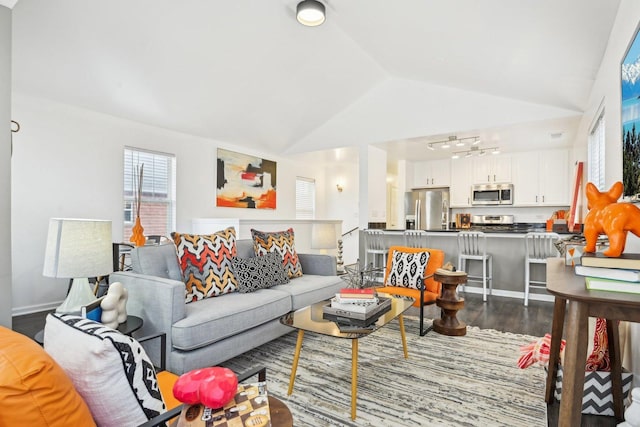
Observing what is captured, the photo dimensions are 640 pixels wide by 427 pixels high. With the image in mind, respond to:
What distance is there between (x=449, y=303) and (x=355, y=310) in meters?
1.32

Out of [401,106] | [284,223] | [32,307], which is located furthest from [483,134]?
[32,307]

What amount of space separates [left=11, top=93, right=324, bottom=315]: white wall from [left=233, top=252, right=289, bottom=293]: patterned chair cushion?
258 centimetres

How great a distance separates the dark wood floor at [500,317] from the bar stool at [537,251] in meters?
0.24

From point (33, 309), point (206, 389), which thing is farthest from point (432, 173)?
point (206, 389)

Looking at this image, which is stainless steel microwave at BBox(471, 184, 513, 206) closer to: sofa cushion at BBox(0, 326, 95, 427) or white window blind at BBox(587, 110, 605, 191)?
white window blind at BBox(587, 110, 605, 191)

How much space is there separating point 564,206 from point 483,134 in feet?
8.38

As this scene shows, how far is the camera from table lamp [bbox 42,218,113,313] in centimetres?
190

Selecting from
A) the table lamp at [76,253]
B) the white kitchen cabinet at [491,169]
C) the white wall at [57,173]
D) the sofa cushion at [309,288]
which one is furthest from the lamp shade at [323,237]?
the white kitchen cabinet at [491,169]

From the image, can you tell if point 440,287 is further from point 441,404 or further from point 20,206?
point 20,206

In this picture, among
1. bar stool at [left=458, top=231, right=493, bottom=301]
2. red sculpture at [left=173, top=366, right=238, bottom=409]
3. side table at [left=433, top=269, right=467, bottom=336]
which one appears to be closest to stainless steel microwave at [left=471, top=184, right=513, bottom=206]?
bar stool at [left=458, top=231, right=493, bottom=301]

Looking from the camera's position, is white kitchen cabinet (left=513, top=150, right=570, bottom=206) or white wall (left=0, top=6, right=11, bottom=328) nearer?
white wall (left=0, top=6, right=11, bottom=328)

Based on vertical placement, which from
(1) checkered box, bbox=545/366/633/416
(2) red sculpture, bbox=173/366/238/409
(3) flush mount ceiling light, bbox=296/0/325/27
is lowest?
(1) checkered box, bbox=545/366/633/416

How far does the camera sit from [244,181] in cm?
642

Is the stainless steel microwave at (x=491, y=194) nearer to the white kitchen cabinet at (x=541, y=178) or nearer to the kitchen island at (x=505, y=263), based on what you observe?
the white kitchen cabinet at (x=541, y=178)
